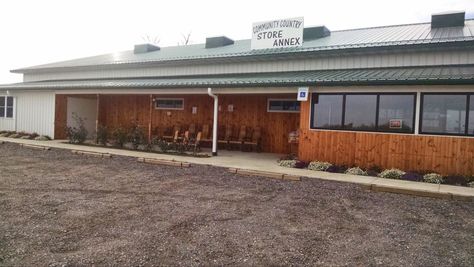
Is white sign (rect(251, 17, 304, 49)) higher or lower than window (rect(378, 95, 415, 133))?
higher

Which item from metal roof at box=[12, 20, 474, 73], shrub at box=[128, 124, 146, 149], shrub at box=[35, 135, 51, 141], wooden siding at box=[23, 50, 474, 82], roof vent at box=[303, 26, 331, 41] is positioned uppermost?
roof vent at box=[303, 26, 331, 41]

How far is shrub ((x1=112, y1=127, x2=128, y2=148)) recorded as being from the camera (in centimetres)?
1309

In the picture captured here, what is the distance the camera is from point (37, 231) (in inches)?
178

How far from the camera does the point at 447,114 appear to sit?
8.37 meters

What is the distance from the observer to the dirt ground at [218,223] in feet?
13.0

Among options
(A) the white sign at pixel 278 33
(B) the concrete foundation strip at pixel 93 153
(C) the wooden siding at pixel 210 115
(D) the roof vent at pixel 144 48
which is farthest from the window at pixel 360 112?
(D) the roof vent at pixel 144 48

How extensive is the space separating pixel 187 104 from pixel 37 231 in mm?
11001

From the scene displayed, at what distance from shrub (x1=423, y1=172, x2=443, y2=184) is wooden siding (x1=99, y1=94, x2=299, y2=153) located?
5257 millimetres

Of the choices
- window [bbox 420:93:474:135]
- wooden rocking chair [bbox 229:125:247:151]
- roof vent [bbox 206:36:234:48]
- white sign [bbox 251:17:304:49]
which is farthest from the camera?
roof vent [bbox 206:36:234:48]

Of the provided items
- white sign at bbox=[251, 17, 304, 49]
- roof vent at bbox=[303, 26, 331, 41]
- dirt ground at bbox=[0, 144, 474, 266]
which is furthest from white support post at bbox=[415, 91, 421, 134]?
roof vent at bbox=[303, 26, 331, 41]

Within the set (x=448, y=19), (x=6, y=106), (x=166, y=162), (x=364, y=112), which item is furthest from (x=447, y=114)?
(x=6, y=106)

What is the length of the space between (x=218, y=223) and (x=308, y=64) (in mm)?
9227

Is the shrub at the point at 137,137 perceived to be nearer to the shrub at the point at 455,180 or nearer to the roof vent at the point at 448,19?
the shrub at the point at 455,180

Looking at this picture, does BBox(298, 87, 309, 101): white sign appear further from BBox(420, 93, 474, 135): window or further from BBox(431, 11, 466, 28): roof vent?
BBox(431, 11, 466, 28): roof vent
